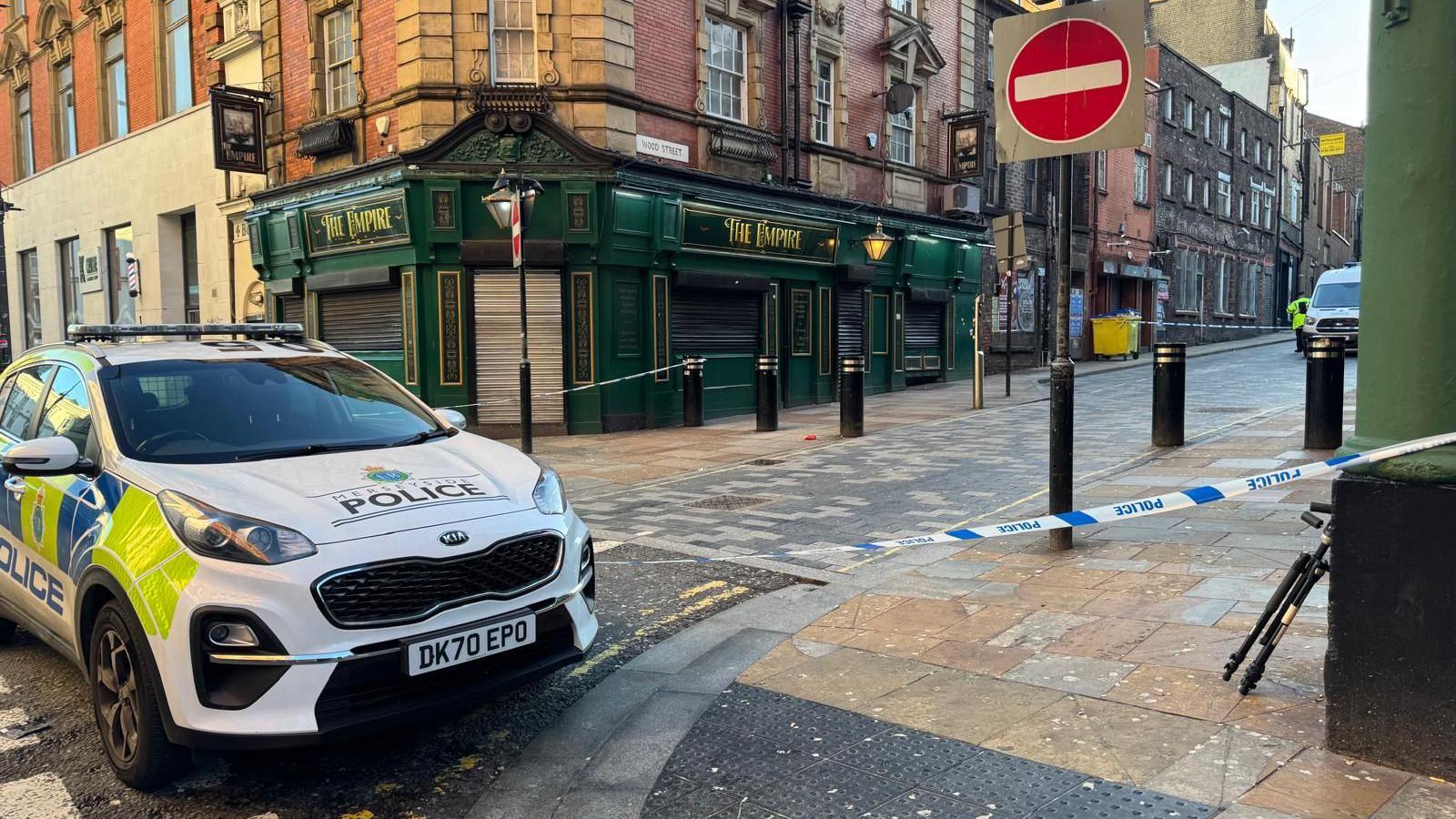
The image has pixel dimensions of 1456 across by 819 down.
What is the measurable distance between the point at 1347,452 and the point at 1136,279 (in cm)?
3176

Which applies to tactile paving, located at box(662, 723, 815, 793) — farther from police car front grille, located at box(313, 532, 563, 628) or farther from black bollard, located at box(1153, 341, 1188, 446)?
black bollard, located at box(1153, 341, 1188, 446)

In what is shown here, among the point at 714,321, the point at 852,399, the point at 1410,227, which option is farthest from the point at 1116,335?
the point at 1410,227

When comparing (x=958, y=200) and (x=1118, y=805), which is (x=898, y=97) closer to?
(x=958, y=200)

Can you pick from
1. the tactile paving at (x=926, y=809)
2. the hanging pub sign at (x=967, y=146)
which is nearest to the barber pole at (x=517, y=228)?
the tactile paving at (x=926, y=809)

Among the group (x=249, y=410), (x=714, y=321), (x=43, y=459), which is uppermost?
(x=714, y=321)

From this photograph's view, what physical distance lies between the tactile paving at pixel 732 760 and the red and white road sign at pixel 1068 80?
13.7 feet

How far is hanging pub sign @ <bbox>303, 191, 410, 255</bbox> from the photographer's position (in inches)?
604

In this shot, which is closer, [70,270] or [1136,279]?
[70,270]

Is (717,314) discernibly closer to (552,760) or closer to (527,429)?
(527,429)

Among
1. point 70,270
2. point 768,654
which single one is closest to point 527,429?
point 768,654

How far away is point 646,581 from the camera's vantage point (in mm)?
6227

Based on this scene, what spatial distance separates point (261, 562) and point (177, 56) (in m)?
22.9

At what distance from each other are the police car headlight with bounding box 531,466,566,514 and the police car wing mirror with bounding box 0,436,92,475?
1.74 meters

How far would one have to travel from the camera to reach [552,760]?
12.0 feet
